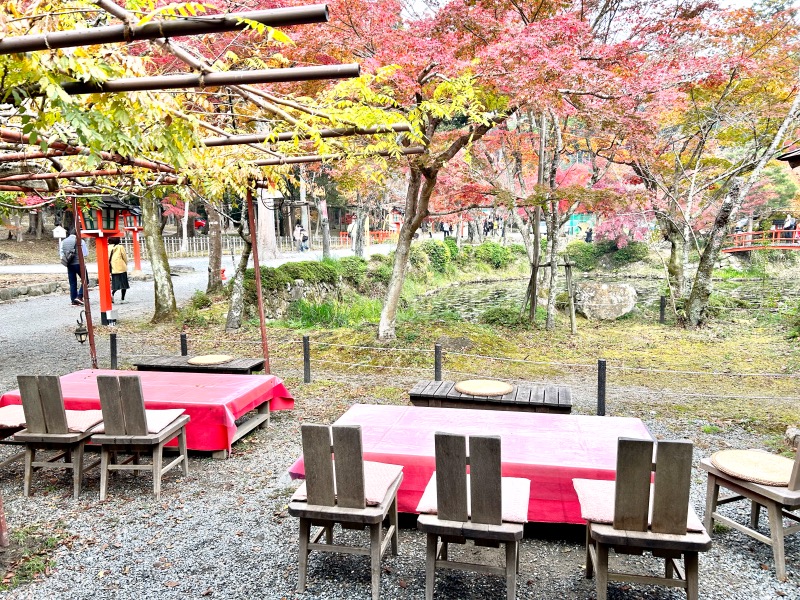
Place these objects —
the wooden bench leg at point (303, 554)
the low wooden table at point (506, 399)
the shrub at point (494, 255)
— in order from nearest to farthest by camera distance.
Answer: the wooden bench leg at point (303, 554) < the low wooden table at point (506, 399) < the shrub at point (494, 255)

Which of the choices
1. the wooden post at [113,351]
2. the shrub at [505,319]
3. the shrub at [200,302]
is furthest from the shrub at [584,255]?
the wooden post at [113,351]

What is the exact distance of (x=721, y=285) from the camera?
18.7 meters

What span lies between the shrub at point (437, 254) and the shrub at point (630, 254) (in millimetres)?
9456

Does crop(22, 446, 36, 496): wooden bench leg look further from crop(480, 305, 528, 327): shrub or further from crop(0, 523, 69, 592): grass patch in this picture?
crop(480, 305, 528, 327): shrub

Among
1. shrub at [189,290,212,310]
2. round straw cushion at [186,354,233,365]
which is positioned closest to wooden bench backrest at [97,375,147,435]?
round straw cushion at [186,354,233,365]

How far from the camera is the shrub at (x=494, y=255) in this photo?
27.3m

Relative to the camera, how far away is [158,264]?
469 inches

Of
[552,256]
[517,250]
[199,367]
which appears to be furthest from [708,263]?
[517,250]

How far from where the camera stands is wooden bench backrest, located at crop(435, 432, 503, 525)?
291 centimetres

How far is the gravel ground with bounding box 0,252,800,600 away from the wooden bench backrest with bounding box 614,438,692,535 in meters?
0.62

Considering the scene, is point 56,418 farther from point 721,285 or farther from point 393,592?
point 721,285

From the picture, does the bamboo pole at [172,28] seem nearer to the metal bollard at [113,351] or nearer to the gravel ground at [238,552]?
the gravel ground at [238,552]

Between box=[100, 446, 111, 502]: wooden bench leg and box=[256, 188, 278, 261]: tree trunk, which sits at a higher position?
box=[256, 188, 278, 261]: tree trunk

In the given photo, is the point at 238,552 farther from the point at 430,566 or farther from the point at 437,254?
the point at 437,254
